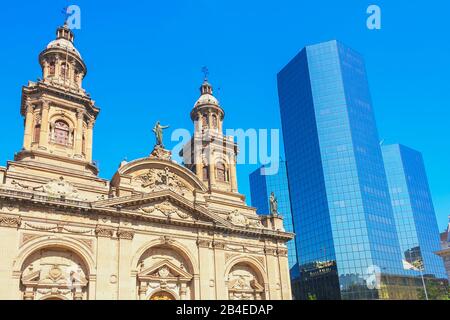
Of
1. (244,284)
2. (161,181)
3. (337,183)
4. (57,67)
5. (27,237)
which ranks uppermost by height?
(337,183)

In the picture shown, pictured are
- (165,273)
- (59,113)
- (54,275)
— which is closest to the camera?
(54,275)

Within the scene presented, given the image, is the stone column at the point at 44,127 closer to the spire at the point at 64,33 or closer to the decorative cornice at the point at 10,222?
the decorative cornice at the point at 10,222

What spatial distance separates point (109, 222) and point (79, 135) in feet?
36.8

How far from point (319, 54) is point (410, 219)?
60.7 meters

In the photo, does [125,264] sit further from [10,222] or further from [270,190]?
[270,190]


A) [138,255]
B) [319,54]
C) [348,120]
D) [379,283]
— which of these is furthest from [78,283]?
[319,54]

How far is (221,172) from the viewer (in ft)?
163

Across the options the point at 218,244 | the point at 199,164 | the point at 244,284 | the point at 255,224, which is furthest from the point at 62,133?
the point at 244,284

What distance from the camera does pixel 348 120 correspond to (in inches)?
3834

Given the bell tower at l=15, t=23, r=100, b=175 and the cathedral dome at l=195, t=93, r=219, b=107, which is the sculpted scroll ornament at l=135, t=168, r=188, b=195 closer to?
the bell tower at l=15, t=23, r=100, b=175

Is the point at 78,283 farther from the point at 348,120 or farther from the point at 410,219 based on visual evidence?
the point at 410,219

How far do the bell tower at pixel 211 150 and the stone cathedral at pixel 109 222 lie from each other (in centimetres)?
19

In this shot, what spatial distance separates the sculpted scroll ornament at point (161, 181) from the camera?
39.2 m

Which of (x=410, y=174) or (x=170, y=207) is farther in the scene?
(x=410, y=174)
